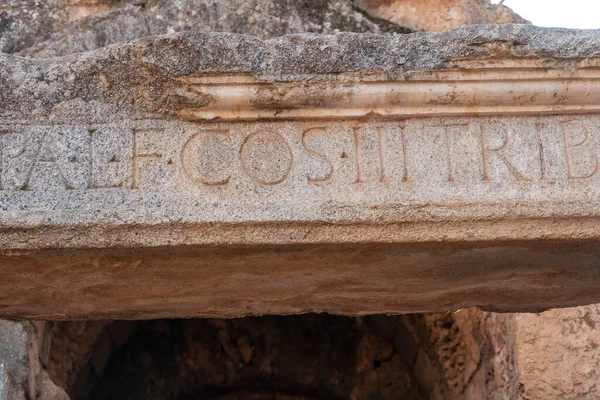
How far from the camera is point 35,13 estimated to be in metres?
3.81

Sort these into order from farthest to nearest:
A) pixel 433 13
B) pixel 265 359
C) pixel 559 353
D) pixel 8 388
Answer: pixel 265 359 < pixel 433 13 < pixel 559 353 < pixel 8 388

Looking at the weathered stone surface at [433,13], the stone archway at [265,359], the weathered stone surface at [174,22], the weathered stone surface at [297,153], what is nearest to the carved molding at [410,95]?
the weathered stone surface at [297,153]

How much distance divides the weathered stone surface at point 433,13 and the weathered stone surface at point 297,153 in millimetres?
1272

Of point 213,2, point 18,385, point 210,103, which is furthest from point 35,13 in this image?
point 210,103

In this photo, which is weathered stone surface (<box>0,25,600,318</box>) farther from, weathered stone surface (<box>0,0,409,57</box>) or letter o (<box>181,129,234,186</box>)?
weathered stone surface (<box>0,0,409,57</box>)

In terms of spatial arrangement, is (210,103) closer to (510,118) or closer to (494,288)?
(510,118)

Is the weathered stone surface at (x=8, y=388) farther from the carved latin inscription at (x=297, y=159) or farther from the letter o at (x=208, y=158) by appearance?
the letter o at (x=208, y=158)

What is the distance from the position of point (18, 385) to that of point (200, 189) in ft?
4.52

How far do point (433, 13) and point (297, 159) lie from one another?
1565 millimetres

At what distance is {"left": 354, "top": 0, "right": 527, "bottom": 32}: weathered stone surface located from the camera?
3.81 metres

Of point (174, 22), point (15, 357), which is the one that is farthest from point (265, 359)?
point (174, 22)

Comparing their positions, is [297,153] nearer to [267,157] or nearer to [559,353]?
[267,157]

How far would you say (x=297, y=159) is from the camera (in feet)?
8.17

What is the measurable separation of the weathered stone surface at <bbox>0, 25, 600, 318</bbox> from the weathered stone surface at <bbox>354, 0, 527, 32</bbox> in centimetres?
127
